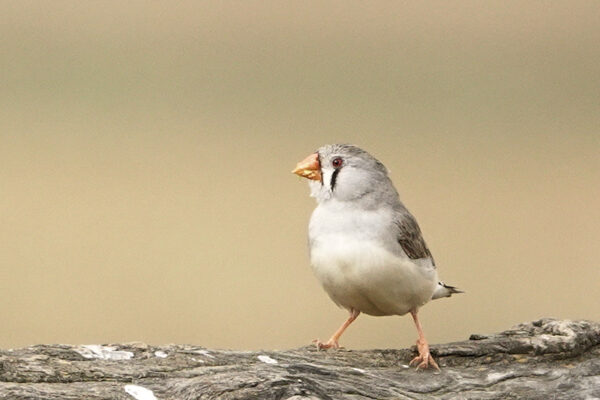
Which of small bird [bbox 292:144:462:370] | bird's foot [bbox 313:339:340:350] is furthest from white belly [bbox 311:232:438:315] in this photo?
bird's foot [bbox 313:339:340:350]

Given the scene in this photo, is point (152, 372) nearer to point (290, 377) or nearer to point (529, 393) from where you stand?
point (290, 377)

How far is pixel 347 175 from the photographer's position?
572 cm

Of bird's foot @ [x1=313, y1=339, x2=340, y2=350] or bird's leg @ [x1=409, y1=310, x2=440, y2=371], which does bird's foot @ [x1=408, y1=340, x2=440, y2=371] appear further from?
bird's foot @ [x1=313, y1=339, x2=340, y2=350]

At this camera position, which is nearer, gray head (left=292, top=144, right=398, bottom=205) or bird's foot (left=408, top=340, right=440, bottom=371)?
bird's foot (left=408, top=340, right=440, bottom=371)

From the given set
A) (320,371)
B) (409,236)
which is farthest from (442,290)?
(320,371)

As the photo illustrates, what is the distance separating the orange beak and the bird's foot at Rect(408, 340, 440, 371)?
1061 millimetres

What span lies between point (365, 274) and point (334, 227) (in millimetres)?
295

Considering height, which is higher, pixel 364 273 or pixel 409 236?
pixel 409 236

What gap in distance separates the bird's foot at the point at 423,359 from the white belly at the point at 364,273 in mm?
346

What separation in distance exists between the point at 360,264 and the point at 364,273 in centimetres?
5

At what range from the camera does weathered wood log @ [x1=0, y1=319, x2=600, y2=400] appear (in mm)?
4281

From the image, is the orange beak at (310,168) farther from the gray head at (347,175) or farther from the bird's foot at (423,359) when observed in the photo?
the bird's foot at (423,359)

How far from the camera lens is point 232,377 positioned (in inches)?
169

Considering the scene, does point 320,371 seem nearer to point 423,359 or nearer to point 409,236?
point 423,359
